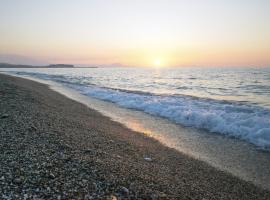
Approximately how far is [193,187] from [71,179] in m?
3.13

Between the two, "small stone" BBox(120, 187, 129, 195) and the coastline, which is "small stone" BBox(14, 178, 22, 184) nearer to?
the coastline

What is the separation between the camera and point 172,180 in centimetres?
661

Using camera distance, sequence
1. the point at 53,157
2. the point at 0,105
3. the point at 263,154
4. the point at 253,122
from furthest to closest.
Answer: the point at 253,122 < the point at 0,105 < the point at 263,154 < the point at 53,157

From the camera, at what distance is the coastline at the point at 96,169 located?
16.4ft

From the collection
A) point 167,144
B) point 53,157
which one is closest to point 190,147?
point 167,144

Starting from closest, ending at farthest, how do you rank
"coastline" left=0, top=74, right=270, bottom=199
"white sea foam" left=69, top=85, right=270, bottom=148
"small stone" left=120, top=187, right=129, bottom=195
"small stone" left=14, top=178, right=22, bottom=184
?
"small stone" left=14, top=178, right=22, bottom=184
"coastline" left=0, top=74, right=270, bottom=199
"small stone" left=120, top=187, right=129, bottom=195
"white sea foam" left=69, top=85, right=270, bottom=148

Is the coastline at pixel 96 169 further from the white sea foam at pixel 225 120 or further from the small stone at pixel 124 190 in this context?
the white sea foam at pixel 225 120

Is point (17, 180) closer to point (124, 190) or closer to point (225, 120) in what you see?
point (124, 190)

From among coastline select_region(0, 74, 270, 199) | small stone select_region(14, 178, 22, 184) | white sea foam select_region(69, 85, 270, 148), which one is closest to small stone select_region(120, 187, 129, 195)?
coastline select_region(0, 74, 270, 199)

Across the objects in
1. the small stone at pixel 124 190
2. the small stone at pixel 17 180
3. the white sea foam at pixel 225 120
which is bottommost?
the white sea foam at pixel 225 120

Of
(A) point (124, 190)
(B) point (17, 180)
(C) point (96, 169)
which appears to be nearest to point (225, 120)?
(C) point (96, 169)

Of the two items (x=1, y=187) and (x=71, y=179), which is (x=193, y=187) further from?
(x=1, y=187)

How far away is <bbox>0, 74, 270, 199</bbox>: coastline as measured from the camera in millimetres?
5012

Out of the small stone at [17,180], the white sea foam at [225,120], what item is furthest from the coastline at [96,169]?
the white sea foam at [225,120]
